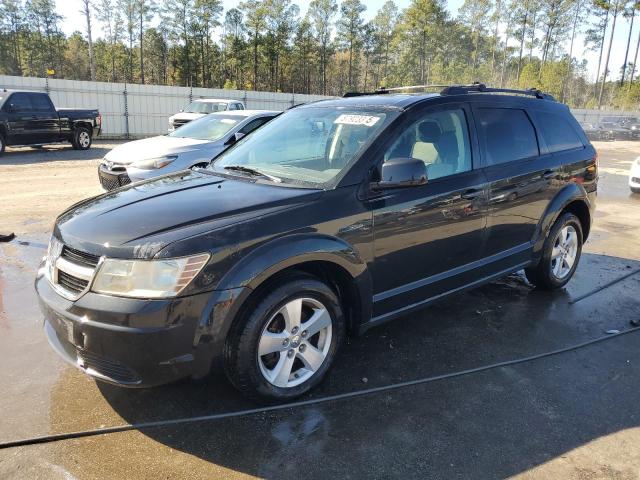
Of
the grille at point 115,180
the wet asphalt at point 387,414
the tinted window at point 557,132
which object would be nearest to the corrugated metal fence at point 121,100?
the grille at point 115,180

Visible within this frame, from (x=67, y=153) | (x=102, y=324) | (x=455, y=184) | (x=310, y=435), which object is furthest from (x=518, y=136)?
(x=67, y=153)

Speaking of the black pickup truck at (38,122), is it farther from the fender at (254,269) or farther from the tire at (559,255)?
the tire at (559,255)

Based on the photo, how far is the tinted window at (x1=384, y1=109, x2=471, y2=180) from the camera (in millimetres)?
3607

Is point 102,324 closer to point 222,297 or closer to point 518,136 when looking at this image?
point 222,297

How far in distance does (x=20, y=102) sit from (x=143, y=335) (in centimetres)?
1558

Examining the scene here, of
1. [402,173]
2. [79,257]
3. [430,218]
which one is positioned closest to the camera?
[79,257]

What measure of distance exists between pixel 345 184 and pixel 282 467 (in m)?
1.66

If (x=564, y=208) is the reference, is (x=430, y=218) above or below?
above

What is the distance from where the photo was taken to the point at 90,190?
996 centimetres

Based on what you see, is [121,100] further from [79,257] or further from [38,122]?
[79,257]

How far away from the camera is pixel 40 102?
1575 centimetres

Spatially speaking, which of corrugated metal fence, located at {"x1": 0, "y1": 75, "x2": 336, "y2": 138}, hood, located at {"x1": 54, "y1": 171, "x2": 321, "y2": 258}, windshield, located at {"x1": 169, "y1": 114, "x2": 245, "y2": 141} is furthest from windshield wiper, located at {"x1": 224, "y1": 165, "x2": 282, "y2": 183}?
corrugated metal fence, located at {"x1": 0, "y1": 75, "x2": 336, "y2": 138}

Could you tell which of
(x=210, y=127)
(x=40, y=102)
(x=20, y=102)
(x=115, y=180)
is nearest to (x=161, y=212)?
(x=115, y=180)

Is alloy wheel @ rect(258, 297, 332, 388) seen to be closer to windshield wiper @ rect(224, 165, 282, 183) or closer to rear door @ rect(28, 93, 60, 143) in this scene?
windshield wiper @ rect(224, 165, 282, 183)
